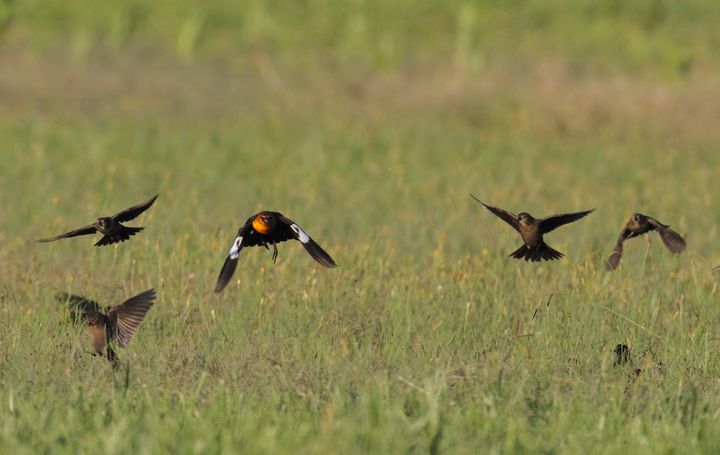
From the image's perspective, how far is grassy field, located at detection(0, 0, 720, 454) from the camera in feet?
13.6

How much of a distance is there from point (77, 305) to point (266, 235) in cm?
108

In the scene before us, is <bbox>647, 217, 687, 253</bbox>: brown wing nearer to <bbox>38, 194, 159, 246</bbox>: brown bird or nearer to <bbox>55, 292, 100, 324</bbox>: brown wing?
<bbox>38, 194, 159, 246</bbox>: brown bird

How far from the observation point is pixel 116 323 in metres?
4.92

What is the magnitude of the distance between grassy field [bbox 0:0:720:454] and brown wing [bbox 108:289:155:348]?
0.15 meters

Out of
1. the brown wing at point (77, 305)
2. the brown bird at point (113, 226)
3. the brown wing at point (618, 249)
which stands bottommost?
the brown wing at point (77, 305)

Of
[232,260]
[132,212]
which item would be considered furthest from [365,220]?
[232,260]

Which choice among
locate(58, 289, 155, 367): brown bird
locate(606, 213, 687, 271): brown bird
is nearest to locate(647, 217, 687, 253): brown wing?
locate(606, 213, 687, 271): brown bird

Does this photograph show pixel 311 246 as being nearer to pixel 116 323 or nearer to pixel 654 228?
pixel 116 323

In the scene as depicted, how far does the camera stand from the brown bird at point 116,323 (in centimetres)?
481

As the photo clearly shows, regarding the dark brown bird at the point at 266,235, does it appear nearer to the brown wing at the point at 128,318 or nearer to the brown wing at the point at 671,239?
the brown wing at the point at 128,318

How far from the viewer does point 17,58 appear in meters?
15.5

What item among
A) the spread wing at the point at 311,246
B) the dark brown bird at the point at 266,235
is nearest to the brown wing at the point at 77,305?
the dark brown bird at the point at 266,235

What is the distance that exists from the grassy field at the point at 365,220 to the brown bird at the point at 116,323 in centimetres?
8

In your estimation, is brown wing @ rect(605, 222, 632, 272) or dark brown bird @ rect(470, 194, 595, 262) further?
brown wing @ rect(605, 222, 632, 272)
